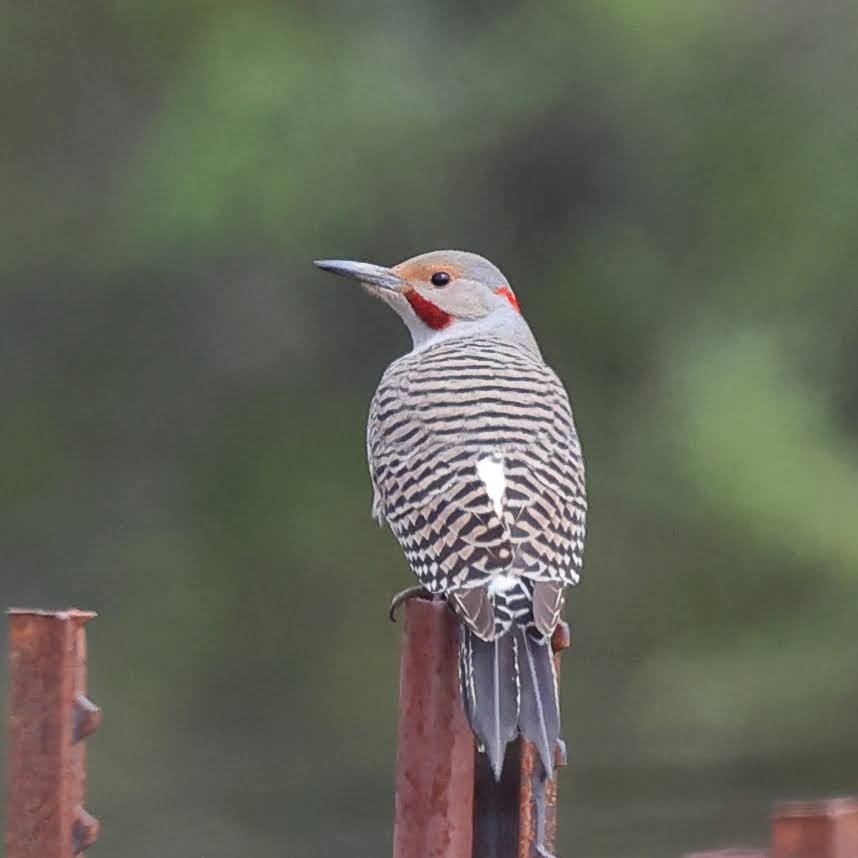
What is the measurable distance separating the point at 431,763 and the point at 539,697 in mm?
576

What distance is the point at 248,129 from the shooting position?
988cm

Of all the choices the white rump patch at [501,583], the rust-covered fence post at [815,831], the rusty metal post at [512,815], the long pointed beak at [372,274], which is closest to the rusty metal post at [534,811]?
the rusty metal post at [512,815]

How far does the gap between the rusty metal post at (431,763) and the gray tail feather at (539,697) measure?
0.21 m

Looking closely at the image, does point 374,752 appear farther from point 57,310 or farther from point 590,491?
point 57,310

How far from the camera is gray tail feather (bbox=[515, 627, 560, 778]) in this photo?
2.57 m

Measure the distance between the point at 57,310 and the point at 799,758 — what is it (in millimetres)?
4156

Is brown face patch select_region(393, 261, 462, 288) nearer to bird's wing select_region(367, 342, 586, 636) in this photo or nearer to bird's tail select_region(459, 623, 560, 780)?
bird's wing select_region(367, 342, 586, 636)

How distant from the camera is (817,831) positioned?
1.79m

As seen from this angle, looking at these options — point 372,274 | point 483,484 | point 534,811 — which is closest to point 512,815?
point 534,811

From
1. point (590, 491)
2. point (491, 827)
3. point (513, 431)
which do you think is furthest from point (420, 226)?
point (491, 827)

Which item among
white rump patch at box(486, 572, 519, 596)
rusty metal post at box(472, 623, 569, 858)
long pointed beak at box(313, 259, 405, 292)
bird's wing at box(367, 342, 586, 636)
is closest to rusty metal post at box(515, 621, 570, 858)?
rusty metal post at box(472, 623, 569, 858)

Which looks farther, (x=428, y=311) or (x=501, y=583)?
(x=428, y=311)

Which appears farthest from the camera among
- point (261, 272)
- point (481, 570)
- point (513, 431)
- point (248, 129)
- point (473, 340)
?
point (261, 272)

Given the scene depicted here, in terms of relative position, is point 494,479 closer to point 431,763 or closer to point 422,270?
point 431,763
